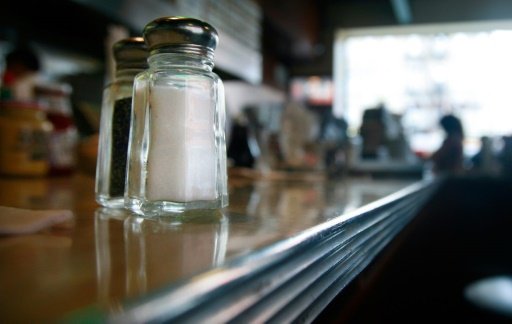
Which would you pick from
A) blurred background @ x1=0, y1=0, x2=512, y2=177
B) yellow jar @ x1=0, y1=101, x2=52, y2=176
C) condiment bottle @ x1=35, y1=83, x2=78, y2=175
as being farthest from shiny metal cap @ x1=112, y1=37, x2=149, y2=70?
blurred background @ x1=0, y1=0, x2=512, y2=177

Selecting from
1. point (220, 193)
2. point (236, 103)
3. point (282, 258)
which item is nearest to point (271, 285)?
point (282, 258)

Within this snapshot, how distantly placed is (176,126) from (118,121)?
18 centimetres

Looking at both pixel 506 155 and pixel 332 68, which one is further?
pixel 332 68

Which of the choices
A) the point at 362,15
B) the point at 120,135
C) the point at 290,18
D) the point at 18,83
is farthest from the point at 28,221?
the point at 362,15

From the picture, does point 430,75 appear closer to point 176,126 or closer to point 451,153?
point 451,153

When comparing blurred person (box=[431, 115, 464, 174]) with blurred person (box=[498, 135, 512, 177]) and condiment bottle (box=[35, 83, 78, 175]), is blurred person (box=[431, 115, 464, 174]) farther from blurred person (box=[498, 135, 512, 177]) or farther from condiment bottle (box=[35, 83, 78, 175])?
condiment bottle (box=[35, 83, 78, 175])

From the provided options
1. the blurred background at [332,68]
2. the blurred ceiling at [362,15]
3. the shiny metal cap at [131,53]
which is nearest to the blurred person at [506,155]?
the blurred background at [332,68]

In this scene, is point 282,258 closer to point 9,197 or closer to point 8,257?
point 8,257

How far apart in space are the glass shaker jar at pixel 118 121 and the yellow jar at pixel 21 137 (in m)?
0.52

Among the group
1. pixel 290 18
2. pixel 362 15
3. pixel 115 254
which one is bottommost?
pixel 115 254

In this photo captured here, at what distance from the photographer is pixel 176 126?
21.4 inches

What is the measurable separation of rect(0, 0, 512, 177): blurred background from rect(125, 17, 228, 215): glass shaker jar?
133 cm

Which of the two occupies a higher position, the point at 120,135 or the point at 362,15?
the point at 362,15

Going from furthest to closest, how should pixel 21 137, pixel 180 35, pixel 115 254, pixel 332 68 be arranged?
pixel 332 68, pixel 21 137, pixel 180 35, pixel 115 254
